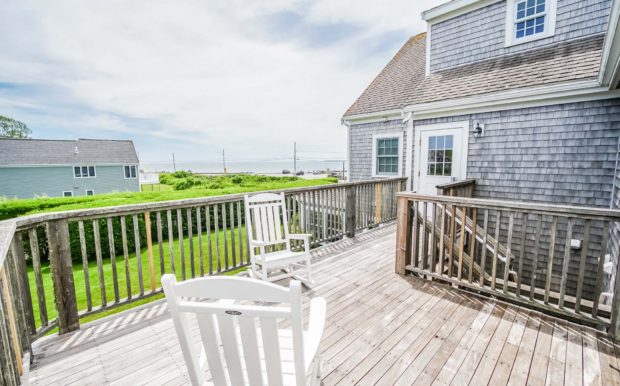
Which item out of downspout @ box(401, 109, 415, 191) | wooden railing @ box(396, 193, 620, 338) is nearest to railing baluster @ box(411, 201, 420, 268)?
wooden railing @ box(396, 193, 620, 338)

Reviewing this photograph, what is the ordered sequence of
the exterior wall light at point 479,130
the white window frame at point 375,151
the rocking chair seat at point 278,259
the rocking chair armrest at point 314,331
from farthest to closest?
1. the white window frame at point 375,151
2. the exterior wall light at point 479,130
3. the rocking chair seat at point 278,259
4. the rocking chair armrest at point 314,331

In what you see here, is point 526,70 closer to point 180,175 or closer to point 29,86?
point 180,175

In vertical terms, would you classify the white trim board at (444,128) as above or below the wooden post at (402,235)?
above

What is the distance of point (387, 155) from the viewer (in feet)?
26.9

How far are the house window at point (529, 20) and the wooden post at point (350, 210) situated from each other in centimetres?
502

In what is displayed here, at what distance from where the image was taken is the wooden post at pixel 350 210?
16.6 feet

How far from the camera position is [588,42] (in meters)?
5.04

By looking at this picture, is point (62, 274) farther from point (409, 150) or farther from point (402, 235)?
point (409, 150)

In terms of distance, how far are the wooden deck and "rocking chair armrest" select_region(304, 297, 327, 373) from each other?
2.39 feet

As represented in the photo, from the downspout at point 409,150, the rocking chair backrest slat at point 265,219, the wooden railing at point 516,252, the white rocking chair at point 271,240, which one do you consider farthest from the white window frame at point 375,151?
the rocking chair backrest slat at point 265,219

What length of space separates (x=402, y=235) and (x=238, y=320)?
113 inches

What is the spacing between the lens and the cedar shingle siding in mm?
5094

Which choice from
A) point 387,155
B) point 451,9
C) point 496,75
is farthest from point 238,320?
point 451,9

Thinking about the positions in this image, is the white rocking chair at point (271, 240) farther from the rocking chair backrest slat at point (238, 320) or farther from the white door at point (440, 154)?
the white door at point (440, 154)
